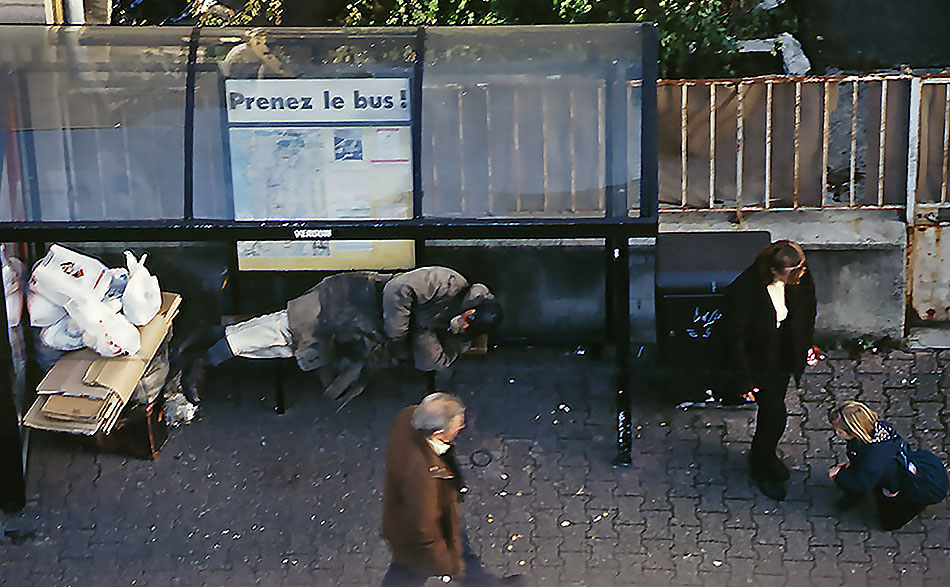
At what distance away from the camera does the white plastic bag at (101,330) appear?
785 cm

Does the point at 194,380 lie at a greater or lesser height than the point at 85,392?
lesser

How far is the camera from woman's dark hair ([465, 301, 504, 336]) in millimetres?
8328

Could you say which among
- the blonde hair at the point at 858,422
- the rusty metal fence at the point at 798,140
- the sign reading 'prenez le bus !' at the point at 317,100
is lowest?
the blonde hair at the point at 858,422

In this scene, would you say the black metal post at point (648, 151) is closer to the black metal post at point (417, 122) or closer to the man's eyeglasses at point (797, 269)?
the man's eyeglasses at point (797, 269)

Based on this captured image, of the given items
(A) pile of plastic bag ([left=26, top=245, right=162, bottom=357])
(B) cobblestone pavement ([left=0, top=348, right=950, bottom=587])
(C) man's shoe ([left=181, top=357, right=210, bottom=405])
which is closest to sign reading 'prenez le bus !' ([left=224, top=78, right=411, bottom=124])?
(A) pile of plastic bag ([left=26, top=245, right=162, bottom=357])

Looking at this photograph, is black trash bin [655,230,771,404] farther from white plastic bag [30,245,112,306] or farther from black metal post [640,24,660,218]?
white plastic bag [30,245,112,306]

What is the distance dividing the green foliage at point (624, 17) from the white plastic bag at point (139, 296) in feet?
11.4

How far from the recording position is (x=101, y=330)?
7.86 m

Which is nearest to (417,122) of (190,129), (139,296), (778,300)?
(190,129)

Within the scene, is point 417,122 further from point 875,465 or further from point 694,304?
point 875,465

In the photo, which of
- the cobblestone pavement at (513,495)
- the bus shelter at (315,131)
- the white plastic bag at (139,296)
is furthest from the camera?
the white plastic bag at (139,296)

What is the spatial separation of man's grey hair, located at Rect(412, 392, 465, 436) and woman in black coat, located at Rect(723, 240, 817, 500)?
2.15 m

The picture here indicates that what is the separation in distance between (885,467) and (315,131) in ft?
12.5

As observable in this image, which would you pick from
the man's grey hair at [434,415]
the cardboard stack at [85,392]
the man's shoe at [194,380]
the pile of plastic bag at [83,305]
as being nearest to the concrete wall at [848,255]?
the man's shoe at [194,380]
